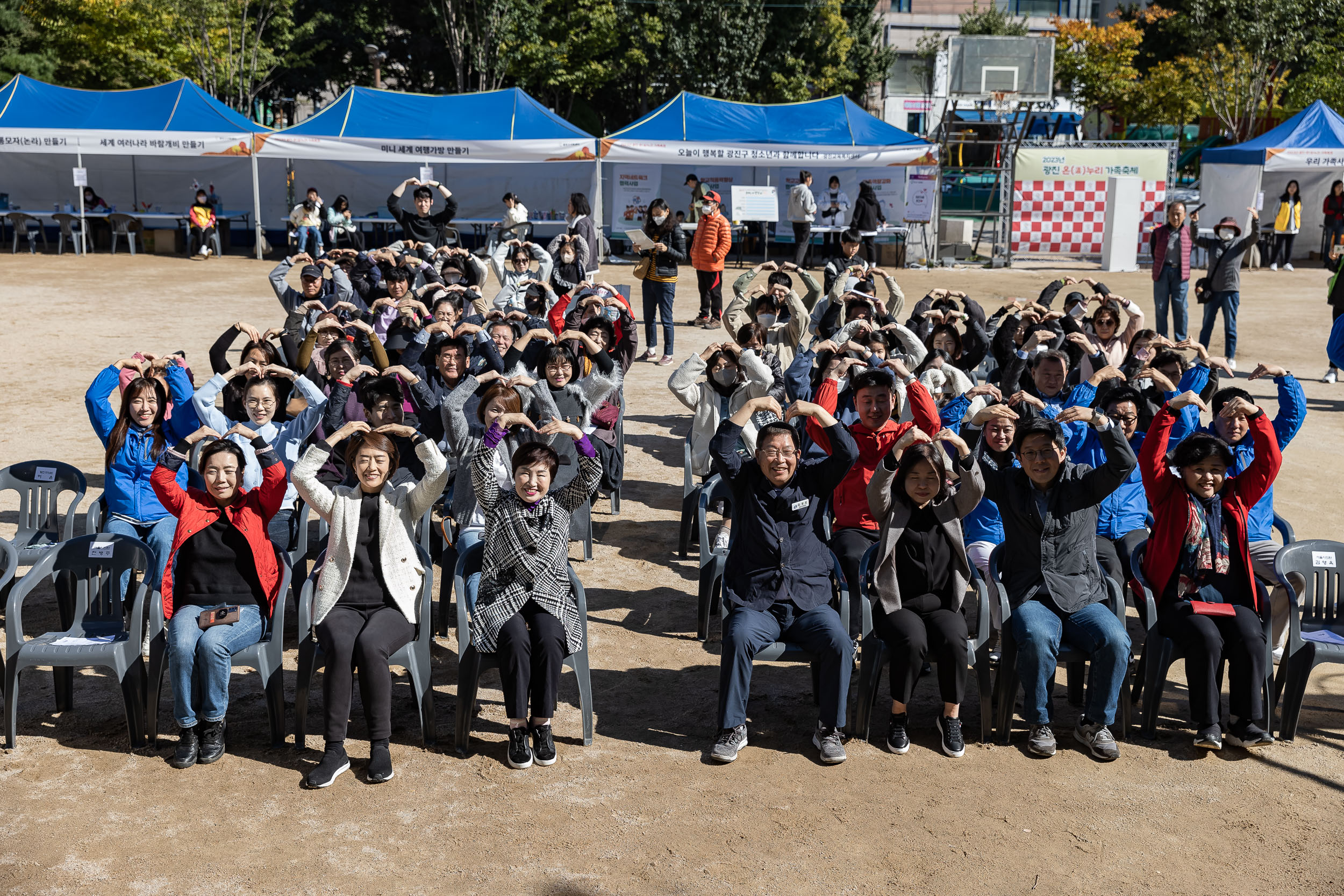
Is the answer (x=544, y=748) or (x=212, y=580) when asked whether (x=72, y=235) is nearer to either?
(x=212, y=580)

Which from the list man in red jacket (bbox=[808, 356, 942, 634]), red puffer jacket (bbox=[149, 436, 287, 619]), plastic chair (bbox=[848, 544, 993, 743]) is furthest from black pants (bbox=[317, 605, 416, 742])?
man in red jacket (bbox=[808, 356, 942, 634])

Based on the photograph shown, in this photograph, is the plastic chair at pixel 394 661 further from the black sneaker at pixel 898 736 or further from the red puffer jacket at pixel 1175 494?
the red puffer jacket at pixel 1175 494

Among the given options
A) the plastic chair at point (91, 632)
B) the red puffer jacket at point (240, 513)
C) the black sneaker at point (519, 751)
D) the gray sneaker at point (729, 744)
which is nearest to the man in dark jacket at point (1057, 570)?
the gray sneaker at point (729, 744)

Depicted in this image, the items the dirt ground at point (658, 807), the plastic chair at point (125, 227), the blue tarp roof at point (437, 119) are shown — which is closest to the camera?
the dirt ground at point (658, 807)

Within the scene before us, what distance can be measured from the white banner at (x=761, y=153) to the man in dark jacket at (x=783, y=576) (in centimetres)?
1690

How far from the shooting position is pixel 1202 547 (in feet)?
16.9

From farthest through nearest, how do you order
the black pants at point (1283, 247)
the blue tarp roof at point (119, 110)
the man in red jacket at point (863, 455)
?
the black pants at point (1283, 247)
the blue tarp roof at point (119, 110)
the man in red jacket at point (863, 455)

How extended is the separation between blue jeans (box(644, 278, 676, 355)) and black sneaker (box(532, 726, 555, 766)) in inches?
339

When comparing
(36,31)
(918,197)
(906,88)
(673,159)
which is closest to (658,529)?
(673,159)

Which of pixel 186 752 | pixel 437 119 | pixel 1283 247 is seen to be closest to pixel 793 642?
pixel 186 752

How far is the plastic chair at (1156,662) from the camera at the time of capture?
504 cm

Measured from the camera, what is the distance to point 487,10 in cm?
3088

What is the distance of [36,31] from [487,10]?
1279 cm

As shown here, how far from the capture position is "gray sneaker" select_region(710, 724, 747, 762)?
4871mm
